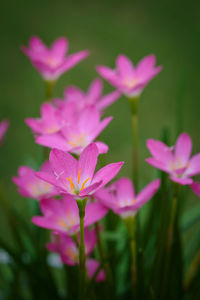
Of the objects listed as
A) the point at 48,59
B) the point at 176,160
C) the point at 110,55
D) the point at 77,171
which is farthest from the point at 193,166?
the point at 110,55

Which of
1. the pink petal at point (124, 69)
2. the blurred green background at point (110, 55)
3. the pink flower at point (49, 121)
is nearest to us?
the pink flower at point (49, 121)

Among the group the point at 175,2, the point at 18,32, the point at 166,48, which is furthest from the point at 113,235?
the point at 175,2

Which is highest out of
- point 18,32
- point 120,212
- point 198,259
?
point 18,32

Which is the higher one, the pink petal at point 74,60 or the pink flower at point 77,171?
the pink petal at point 74,60

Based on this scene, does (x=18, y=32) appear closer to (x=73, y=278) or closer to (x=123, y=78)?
(x=123, y=78)

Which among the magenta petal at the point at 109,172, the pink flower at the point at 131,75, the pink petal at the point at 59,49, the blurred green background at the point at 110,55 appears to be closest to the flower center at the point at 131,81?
the pink flower at the point at 131,75

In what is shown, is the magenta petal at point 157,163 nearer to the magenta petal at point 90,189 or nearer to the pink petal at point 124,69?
the magenta petal at point 90,189

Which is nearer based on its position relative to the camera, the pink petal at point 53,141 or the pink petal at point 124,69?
the pink petal at point 53,141
